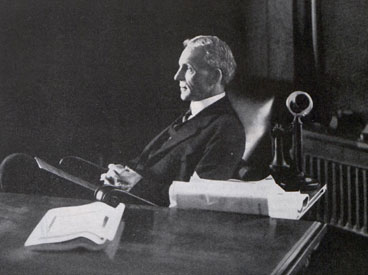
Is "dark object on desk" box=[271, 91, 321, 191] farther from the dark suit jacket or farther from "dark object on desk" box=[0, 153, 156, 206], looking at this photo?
"dark object on desk" box=[0, 153, 156, 206]

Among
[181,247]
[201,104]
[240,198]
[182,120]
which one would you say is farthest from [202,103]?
[181,247]

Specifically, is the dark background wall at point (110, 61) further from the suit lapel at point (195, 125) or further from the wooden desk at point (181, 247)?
the wooden desk at point (181, 247)

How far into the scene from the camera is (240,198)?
5.77 ft

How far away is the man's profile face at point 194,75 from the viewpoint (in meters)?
2.29

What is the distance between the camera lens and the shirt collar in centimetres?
231

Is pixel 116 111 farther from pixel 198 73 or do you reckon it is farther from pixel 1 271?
pixel 1 271

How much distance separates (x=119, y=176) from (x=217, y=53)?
24.7 inches

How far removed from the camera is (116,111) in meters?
2.41

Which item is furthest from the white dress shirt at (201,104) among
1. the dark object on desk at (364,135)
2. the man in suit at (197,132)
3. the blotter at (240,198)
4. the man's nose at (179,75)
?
Result: the dark object on desk at (364,135)

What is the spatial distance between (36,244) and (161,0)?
1.22 metres

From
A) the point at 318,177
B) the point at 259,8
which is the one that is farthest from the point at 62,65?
the point at 318,177

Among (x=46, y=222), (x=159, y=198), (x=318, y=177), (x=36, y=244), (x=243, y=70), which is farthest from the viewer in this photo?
(x=318, y=177)

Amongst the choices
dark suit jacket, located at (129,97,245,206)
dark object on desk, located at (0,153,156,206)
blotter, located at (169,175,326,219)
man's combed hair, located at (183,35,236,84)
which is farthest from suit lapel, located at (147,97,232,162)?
blotter, located at (169,175,326,219)

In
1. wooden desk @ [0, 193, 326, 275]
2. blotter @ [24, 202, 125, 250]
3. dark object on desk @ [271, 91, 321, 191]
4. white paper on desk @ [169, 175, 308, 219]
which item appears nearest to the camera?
wooden desk @ [0, 193, 326, 275]
